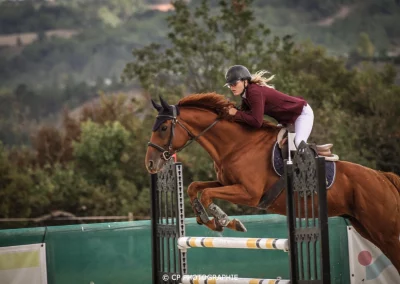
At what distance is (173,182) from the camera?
6.03 m

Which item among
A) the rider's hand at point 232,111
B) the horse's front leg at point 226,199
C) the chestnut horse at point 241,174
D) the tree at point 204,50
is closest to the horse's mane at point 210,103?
the chestnut horse at point 241,174

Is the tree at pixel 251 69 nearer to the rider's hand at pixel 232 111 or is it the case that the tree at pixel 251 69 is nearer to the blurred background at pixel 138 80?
the blurred background at pixel 138 80

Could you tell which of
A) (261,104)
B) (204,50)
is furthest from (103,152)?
(261,104)

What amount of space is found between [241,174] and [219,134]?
408 millimetres

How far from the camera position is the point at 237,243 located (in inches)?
213

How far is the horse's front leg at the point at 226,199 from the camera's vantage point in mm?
5461

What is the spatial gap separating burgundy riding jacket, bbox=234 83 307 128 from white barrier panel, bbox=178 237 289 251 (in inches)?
37.0

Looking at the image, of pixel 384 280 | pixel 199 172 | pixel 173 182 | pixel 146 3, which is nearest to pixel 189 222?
pixel 173 182

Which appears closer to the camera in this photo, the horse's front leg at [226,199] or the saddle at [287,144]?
the horse's front leg at [226,199]

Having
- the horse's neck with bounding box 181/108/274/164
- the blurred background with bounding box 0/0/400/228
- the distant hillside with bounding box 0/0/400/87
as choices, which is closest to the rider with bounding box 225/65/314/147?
the horse's neck with bounding box 181/108/274/164

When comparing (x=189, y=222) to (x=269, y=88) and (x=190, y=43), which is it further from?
(x=190, y=43)

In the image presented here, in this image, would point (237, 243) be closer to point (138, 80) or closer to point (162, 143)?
point (162, 143)

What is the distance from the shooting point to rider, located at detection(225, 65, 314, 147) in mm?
5629

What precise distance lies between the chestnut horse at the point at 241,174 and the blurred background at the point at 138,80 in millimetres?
5344
